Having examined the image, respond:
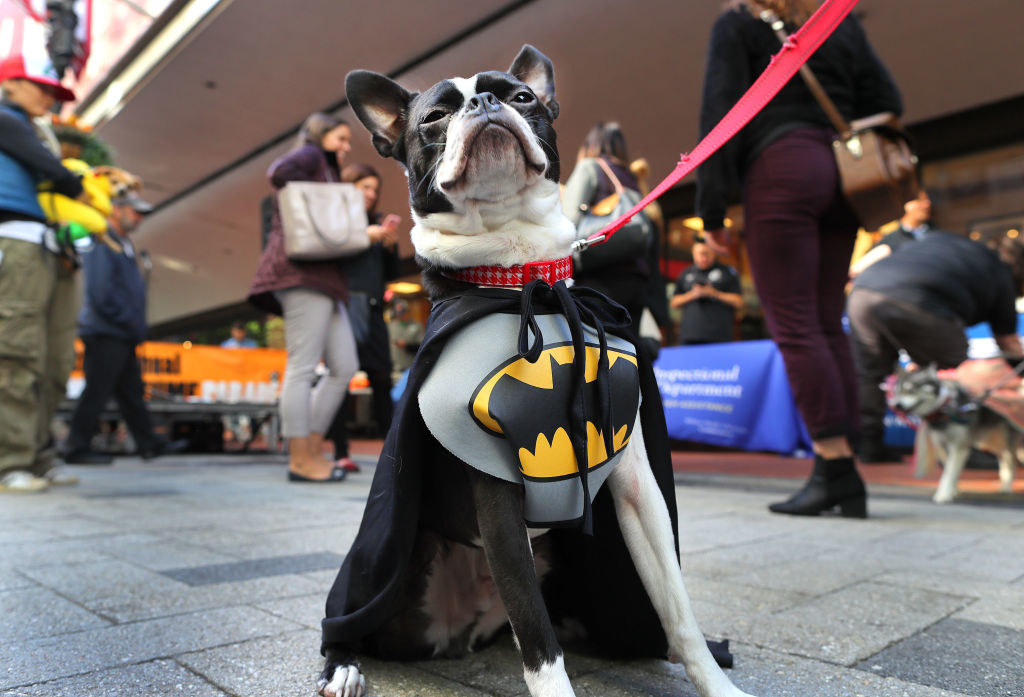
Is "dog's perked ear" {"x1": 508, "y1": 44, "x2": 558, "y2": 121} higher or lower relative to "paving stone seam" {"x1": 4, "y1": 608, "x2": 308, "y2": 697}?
higher

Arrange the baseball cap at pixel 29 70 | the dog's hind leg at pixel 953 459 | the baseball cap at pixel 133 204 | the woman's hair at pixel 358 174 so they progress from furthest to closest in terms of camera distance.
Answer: the baseball cap at pixel 133 204
the woman's hair at pixel 358 174
the baseball cap at pixel 29 70
the dog's hind leg at pixel 953 459

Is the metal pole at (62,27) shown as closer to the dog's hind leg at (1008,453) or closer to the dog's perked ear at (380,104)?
the dog's perked ear at (380,104)

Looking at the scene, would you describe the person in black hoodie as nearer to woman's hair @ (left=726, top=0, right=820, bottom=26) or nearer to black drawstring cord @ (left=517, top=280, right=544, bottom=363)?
woman's hair @ (left=726, top=0, right=820, bottom=26)

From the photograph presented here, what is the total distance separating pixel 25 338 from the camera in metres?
3.89

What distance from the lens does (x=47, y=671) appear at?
1332 mm

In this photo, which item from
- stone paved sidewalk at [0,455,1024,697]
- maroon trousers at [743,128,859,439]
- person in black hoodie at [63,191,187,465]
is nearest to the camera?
stone paved sidewalk at [0,455,1024,697]

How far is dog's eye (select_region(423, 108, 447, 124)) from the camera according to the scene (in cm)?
132

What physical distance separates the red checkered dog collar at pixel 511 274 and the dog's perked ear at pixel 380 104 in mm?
338

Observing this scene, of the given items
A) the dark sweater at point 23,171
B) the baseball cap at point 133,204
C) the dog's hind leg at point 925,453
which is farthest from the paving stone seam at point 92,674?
the baseball cap at point 133,204

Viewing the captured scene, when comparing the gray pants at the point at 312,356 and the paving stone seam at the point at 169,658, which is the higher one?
the gray pants at the point at 312,356

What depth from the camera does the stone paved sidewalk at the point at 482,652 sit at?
131cm

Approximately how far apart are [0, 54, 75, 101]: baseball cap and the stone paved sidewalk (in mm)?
2326

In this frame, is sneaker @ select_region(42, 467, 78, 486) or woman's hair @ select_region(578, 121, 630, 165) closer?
woman's hair @ select_region(578, 121, 630, 165)

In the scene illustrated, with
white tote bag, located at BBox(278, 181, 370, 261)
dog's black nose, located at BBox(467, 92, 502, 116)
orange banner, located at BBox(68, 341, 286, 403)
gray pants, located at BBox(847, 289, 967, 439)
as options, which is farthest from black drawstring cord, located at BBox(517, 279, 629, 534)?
orange banner, located at BBox(68, 341, 286, 403)
